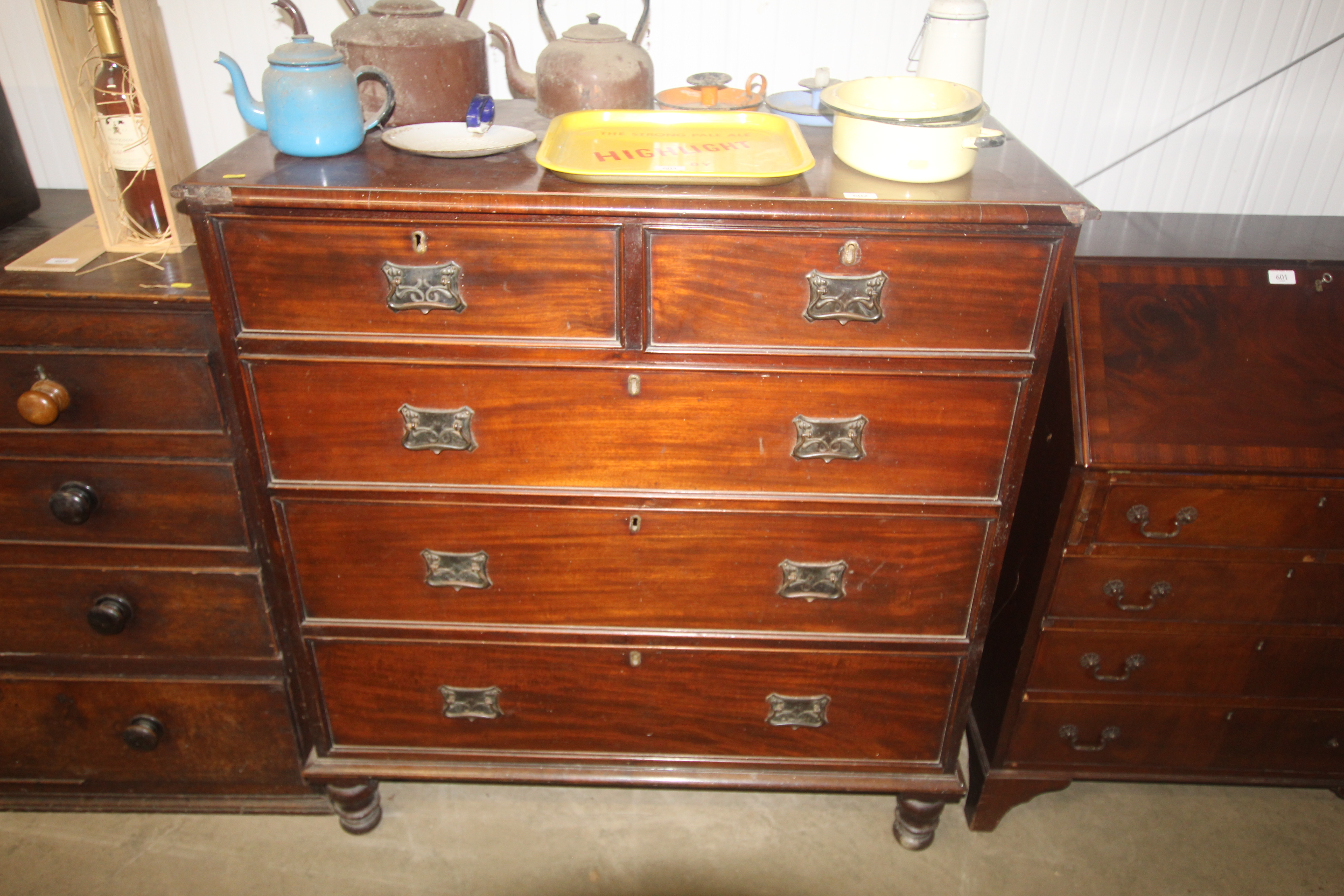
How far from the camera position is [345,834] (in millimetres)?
1877

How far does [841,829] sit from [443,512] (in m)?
1.09

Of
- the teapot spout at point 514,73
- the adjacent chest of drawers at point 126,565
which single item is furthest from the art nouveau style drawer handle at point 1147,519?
the adjacent chest of drawers at point 126,565

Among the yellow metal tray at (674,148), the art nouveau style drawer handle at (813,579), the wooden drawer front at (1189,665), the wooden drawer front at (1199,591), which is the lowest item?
the wooden drawer front at (1189,665)

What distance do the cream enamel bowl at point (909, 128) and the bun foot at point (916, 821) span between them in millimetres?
1191

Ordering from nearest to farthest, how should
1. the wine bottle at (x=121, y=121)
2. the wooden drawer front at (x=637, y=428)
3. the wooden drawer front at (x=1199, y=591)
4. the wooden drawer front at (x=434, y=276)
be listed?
the wooden drawer front at (x=434, y=276) → the wooden drawer front at (x=637, y=428) → the wine bottle at (x=121, y=121) → the wooden drawer front at (x=1199, y=591)

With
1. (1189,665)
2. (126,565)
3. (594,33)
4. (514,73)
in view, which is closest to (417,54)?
(514,73)

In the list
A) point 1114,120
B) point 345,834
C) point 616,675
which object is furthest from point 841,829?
point 1114,120

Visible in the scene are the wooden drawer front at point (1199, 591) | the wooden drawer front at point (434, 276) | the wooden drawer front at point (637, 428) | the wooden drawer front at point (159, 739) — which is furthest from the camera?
the wooden drawer front at point (159, 739)

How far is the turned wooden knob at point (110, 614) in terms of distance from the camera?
63.4 inches

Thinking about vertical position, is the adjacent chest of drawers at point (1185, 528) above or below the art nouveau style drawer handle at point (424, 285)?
below

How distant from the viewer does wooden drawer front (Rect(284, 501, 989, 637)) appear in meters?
1.49

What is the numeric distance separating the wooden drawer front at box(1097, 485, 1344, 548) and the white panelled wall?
2.52ft

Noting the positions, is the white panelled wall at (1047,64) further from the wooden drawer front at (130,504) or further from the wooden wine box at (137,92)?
the wooden drawer front at (130,504)

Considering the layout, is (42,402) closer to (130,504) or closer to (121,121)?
(130,504)
